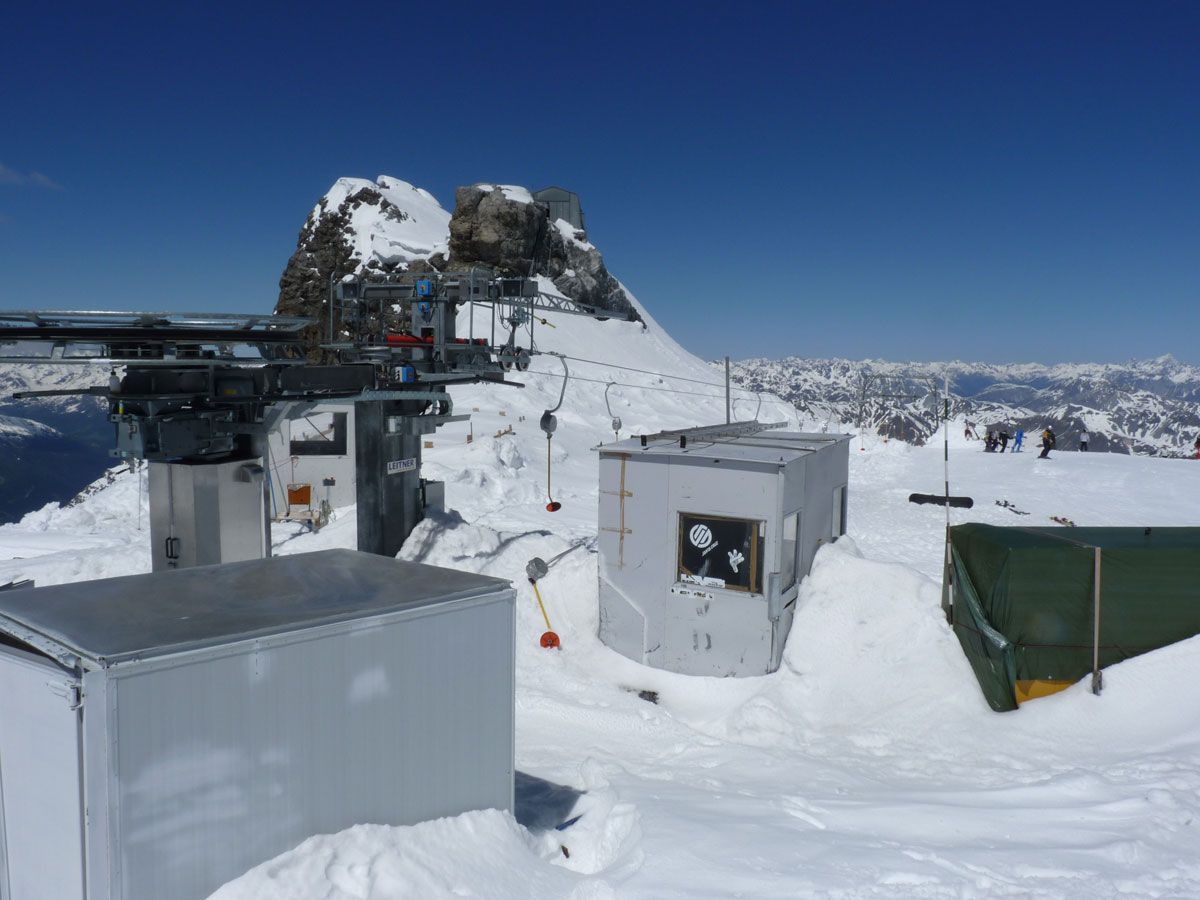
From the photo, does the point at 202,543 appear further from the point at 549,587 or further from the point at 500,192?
the point at 500,192

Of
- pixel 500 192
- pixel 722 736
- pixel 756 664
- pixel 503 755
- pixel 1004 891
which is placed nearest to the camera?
pixel 1004 891

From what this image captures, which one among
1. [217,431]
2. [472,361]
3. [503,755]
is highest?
[472,361]

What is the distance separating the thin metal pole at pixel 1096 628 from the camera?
8.33 metres

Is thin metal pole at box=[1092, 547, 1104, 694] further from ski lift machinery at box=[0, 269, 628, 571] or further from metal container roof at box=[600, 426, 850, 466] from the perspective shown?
ski lift machinery at box=[0, 269, 628, 571]

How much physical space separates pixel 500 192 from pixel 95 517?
3616cm

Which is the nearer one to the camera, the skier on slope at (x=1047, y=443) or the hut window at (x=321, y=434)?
the hut window at (x=321, y=434)

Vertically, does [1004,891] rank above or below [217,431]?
below

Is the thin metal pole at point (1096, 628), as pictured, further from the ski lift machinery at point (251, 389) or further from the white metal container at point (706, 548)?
the ski lift machinery at point (251, 389)

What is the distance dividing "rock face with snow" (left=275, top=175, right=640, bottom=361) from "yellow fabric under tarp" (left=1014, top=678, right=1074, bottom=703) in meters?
42.8

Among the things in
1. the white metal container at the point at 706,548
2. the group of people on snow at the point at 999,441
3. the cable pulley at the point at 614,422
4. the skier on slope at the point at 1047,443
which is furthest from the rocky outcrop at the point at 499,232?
the white metal container at the point at 706,548

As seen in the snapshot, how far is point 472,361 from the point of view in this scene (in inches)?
518

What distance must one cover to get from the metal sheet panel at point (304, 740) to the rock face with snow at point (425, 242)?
45377mm

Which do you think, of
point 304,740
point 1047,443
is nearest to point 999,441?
point 1047,443

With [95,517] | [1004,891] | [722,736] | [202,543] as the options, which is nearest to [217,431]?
[202,543]
